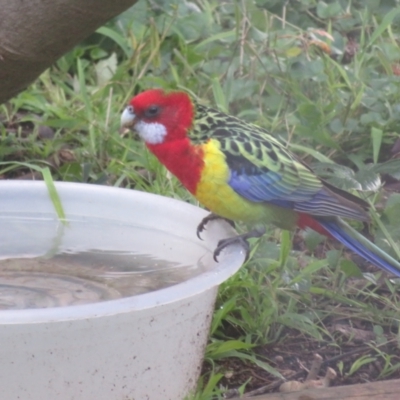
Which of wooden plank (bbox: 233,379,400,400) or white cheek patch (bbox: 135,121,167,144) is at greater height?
white cheek patch (bbox: 135,121,167,144)

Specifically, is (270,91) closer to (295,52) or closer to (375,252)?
(295,52)

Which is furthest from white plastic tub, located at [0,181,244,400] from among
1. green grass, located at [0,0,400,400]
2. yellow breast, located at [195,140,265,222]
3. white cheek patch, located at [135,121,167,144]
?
white cheek patch, located at [135,121,167,144]

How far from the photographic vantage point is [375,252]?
2.73 meters


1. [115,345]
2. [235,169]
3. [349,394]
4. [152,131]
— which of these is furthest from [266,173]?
[115,345]

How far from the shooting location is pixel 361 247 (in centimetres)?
274

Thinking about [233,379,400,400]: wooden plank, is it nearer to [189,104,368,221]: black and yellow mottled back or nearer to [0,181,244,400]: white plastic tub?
[0,181,244,400]: white plastic tub

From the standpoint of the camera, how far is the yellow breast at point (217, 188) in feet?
8.39

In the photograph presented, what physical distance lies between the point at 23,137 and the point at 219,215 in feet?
5.01

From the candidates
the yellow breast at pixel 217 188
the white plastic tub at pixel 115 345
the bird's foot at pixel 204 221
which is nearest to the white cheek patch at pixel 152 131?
the yellow breast at pixel 217 188

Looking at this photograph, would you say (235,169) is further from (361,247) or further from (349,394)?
(349,394)

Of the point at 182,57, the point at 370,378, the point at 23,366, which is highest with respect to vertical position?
the point at 23,366

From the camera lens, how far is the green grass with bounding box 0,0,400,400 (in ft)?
9.23

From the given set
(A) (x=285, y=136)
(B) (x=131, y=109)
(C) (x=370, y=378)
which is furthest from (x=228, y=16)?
(C) (x=370, y=378)

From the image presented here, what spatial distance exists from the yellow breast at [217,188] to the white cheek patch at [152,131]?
148mm
